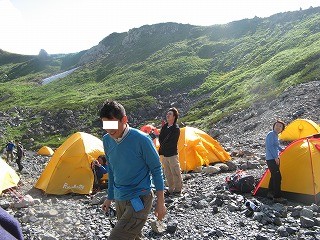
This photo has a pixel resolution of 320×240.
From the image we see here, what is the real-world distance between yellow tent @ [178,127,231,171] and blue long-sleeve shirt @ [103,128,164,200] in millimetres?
11402

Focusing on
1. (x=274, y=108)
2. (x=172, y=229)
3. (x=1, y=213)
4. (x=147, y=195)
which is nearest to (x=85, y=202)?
(x=172, y=229)

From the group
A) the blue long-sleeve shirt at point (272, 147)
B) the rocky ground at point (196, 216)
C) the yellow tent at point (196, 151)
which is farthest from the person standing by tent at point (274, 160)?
the yellow tent at point (196, 151)

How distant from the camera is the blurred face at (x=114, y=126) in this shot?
5.34m

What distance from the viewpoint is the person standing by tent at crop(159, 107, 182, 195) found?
12.6 meters

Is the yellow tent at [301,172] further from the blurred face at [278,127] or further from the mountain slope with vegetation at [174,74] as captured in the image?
the mountain slope with vegetation at [174,74]

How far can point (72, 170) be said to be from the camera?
50.6ft

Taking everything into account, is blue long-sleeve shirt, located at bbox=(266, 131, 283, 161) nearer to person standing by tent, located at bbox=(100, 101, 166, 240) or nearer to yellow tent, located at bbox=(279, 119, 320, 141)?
person standing by tent, located at bbox=(100, 101, 166, 240)

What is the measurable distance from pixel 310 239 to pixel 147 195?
4.71 meters

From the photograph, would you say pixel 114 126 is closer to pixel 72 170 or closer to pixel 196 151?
pixel 72 170

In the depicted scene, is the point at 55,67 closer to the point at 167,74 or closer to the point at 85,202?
the point at 167,74

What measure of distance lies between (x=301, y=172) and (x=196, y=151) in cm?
644

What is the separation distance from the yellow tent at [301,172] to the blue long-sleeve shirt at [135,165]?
7.35 meters

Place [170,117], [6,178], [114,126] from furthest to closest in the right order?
[6,178] → [170,117] → [114,126]

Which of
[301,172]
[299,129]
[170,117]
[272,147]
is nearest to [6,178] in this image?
[170,117]
